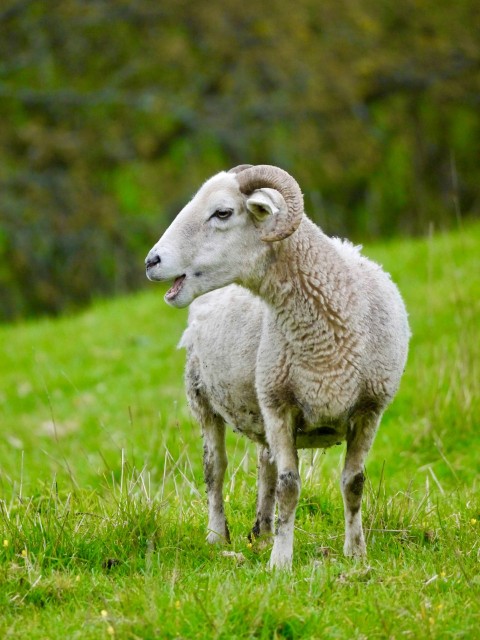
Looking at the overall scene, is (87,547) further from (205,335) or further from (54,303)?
(54,303)

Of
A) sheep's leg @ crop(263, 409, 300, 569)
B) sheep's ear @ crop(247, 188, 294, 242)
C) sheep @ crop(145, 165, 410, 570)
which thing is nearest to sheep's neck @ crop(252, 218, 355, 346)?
sheep @ crop(145, 165, 410, 570)

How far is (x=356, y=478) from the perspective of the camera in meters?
4.97

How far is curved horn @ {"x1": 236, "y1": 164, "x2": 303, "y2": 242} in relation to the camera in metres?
4.80

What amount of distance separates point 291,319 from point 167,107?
46.8 feet

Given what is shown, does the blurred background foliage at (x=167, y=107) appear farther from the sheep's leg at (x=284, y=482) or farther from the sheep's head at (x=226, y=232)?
the sheep's leg at (x=284, y=482)

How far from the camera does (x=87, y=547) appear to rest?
15.8 feet

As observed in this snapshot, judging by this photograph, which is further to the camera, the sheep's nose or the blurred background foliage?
the blurred background foliage

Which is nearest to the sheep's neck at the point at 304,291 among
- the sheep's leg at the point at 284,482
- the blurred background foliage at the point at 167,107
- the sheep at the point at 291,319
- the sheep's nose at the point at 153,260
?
the sheep at the point at 291,319

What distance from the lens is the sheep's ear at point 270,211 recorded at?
4.79 m

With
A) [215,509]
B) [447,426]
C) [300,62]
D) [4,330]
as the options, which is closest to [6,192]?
[4,330]

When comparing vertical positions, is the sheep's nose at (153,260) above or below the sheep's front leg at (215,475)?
above

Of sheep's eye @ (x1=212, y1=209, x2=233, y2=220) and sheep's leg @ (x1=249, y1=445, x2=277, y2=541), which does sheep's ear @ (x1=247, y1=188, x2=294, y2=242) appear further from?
sheep's leg @ (x1=249, y1=445, x2=277, y2=541)

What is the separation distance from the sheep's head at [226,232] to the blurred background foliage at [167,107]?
12872mm

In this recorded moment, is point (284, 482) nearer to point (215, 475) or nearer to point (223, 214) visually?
point (215, 475)
